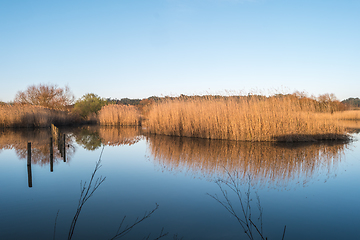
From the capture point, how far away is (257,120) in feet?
29.0

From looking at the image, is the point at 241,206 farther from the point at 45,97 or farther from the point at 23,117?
the point at 45,97

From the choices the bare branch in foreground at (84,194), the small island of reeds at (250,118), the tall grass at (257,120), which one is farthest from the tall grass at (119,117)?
the bare branch in foreground at (84,194)

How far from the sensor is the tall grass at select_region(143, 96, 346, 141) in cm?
898

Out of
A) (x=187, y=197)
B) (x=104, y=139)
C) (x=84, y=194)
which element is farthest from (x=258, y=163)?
(x=104, y=139)

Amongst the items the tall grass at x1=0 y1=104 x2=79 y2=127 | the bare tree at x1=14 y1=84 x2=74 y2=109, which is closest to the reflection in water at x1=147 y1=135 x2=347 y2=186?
the tall grass at x1=0 y1=104 x2=79 y2=127

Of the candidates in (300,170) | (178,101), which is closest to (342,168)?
(300,170)

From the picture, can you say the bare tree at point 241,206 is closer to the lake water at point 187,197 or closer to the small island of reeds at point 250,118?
the lake water at point 187,197

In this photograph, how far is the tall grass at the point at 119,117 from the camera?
2025 cm

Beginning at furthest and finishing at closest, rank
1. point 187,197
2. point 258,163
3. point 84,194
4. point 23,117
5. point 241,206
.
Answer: point 23,117 < point 258,163 < point 84,194 < point 187,197 < point 241,206

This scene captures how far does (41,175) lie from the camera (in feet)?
15.6

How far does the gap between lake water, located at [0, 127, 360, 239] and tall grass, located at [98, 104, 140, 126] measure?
14.0 metres

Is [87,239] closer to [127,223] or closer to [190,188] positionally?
[127,223]

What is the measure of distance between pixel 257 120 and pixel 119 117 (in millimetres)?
13752

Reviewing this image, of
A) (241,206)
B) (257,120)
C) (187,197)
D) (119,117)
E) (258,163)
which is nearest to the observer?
(241,206)
